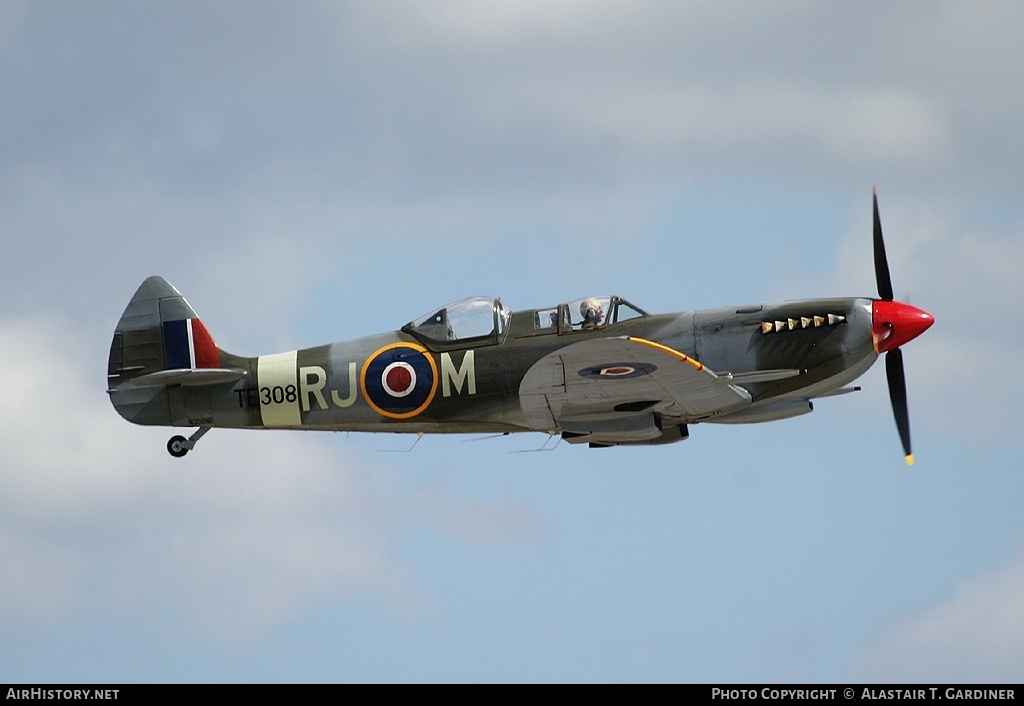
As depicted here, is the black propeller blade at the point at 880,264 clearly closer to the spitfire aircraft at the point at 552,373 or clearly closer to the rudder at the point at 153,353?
the spitfire aircraft at the point at 552,373

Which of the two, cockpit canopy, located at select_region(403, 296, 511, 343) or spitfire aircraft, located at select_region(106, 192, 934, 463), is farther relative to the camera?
cockpit canopy, located at select_region(403, 296, 511, 343)

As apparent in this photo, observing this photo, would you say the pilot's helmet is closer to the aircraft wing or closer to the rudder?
the aircraft wing

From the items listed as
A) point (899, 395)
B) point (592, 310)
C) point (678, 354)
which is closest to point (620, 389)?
point (678, 354)

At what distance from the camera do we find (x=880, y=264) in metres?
18.4

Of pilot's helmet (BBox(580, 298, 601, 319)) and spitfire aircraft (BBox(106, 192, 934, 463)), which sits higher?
pilot's helmet (BBox(580, 298, 601, 319))

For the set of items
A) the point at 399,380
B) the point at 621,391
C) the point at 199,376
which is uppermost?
the point at 199,376

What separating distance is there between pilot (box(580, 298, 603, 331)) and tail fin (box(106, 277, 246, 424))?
15.8 ft

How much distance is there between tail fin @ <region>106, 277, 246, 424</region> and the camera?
1930 centimetres

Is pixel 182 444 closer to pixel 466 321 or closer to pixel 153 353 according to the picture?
→ pixel 153 353

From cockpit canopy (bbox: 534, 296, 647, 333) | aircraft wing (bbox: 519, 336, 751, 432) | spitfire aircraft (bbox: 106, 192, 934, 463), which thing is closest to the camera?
aircraft wing (bbox: 519, 336, 751, 432)

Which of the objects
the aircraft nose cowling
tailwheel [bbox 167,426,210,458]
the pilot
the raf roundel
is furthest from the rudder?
the aircraft nose cowling

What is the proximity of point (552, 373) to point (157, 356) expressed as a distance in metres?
6.22
